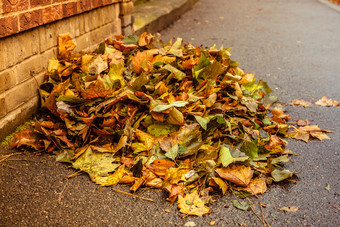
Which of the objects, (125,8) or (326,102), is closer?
(326,102)

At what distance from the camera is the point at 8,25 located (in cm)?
218

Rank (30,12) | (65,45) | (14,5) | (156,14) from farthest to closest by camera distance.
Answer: (156,14) < (65,45) < (30,12) < (14,5)

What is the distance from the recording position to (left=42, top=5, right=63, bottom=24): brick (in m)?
2.55

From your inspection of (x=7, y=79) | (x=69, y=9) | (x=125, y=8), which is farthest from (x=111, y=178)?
(x=125, y=8)

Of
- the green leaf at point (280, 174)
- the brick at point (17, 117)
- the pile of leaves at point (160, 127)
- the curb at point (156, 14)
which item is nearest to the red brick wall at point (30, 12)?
the pile of leaves at point (160, 127)

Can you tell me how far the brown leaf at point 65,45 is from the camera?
2803 millimetres

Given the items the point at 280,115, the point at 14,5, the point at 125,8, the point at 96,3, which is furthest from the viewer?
the point at 125,8

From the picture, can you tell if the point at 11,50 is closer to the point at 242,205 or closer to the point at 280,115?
the point at 242,205

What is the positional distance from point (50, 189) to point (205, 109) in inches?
43.8

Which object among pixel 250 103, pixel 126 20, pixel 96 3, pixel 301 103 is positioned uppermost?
pixel 96 3

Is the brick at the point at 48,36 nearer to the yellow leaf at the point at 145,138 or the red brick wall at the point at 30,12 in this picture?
the red brick wall at the point at 30,12

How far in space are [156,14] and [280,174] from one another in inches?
171

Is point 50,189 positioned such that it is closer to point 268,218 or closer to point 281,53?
point 268,218

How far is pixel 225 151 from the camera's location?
2180 mm
